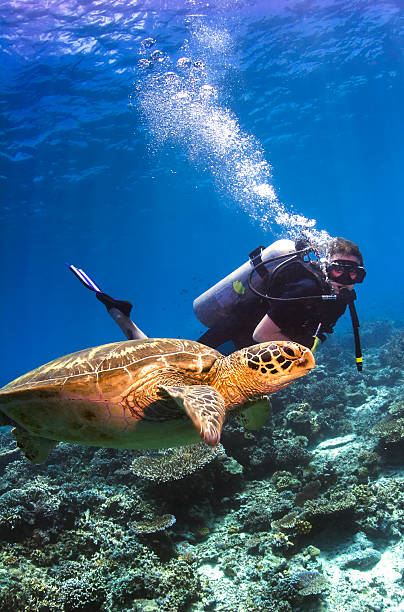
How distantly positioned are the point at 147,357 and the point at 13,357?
129 metres

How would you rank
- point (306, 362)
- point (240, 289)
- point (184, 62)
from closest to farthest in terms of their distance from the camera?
point (306, 362), point (240, 289), point (184, 62)

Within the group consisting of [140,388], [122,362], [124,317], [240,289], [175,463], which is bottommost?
[175,463]

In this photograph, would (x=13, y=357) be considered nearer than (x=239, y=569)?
No

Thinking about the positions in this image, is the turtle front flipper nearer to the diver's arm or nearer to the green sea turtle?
the green sea turtle

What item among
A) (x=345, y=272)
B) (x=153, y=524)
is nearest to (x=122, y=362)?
(x=153, y=524)

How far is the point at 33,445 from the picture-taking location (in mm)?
3072

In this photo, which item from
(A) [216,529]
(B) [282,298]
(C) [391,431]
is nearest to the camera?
(B) [282,298]

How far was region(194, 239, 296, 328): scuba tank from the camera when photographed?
387 cm

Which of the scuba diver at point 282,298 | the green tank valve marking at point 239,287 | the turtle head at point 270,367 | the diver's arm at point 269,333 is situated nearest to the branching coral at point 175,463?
the scuba diver at point 282,298

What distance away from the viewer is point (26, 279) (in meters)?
40.4

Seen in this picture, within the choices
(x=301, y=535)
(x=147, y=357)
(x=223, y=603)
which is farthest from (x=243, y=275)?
(x=223, y=603)

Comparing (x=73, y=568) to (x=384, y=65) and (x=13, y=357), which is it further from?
(x=13, y=357)

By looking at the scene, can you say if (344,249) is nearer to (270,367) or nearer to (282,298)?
(282,298)

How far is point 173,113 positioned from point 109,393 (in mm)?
19240
